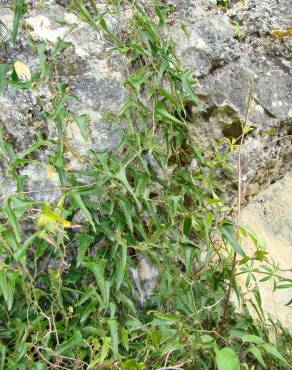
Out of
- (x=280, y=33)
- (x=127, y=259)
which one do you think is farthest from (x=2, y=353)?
(x=280, y=33)

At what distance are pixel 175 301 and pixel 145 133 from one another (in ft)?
1.54

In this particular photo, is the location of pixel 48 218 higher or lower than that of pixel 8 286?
higher

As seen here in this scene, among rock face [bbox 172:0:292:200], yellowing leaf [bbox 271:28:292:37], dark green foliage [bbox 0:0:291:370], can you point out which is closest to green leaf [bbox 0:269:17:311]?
dark green foliage [bbox 0:0:291:370]

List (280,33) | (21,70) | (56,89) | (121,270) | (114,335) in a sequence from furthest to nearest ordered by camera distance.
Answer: (280,33)
(56,89)
(21,70)
(121,270)
(114,335)

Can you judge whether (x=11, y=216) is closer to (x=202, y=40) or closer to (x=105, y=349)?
(x=105, y=349)

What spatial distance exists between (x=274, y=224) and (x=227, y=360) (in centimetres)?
118

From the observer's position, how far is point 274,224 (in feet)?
7.24

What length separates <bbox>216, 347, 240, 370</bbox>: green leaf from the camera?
1.08 metres

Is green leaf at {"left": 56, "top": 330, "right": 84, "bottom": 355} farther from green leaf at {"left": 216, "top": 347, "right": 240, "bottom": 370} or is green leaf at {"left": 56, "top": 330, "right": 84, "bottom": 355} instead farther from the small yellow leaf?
the small yellow leaf

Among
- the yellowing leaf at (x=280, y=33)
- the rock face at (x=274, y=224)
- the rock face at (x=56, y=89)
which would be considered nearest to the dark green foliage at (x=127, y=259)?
the rock face at (x=56, y=89)

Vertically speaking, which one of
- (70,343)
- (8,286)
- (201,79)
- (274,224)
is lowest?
(274,224)

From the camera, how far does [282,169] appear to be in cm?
226

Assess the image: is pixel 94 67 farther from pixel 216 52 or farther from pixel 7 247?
pixel 7 247

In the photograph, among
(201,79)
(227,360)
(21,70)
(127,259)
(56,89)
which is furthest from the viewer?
(201,79)
